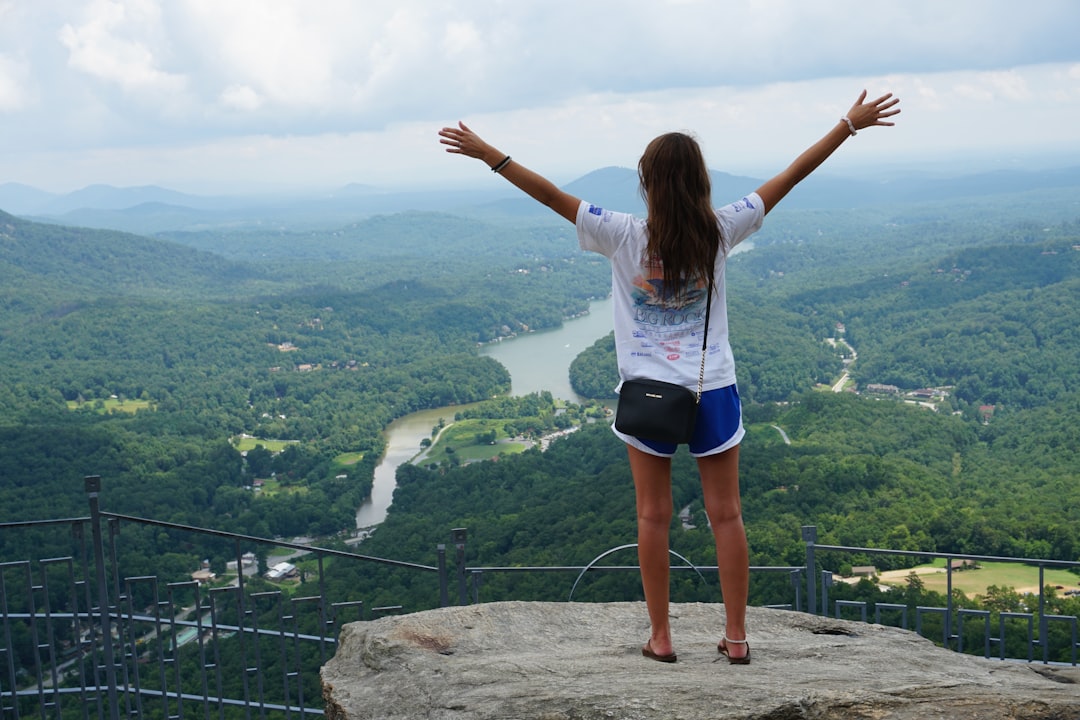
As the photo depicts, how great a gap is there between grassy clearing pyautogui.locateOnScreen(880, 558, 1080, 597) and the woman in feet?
38.4

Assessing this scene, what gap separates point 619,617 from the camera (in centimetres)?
437

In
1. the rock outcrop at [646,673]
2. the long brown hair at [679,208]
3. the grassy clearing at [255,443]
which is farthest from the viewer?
the grassy clearing at [255,443]

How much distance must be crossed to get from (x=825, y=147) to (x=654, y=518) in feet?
4.60

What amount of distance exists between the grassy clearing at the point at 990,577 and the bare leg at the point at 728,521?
11.5m

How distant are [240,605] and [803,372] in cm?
6076

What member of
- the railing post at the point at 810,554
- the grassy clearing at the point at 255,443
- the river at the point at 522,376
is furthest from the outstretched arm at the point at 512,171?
the grassy clearing at the point at 255,443

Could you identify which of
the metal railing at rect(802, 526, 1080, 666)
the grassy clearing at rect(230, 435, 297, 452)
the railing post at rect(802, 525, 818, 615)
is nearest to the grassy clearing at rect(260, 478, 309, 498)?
the grassy clearing at rect(230, 435, 297, 452)

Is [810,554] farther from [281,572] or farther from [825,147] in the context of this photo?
[281,572]

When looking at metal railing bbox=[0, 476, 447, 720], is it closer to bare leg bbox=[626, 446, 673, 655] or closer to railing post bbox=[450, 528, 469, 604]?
railing post bbox=[450, 528, 469, 604]

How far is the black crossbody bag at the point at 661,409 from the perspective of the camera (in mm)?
3191

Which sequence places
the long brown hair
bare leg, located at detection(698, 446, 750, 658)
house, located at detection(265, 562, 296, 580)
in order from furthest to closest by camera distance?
house, located at detection(265, 562, 296, 580) < bare leg, located at detection(698, 446, 750, 658) < the long brown hair

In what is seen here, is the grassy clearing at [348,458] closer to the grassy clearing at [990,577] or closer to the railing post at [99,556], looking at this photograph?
the grassy clearing at [990,577]

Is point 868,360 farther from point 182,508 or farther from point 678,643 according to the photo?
point 678,643

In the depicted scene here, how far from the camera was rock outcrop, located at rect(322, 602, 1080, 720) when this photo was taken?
3041 millimetres
